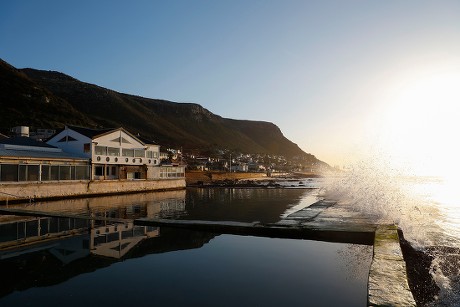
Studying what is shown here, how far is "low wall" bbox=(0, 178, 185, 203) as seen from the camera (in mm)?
33909

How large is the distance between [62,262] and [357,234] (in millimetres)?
11867

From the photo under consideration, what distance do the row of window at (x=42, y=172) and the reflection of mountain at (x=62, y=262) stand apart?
23.6m

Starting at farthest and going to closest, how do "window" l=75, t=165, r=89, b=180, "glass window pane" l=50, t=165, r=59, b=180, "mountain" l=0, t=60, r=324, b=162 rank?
"mountain" l=0, t=60, r=324, b=162
"window" l=75, t=165, r=89, b=180
"glass window pane" l=50, t=165, r=59, b=180

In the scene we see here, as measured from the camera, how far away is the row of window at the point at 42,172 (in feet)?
112

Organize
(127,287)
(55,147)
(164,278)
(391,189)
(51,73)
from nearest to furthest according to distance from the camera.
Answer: (127,287)
(164,278)
(391,189)
(55,147)
(51,73)

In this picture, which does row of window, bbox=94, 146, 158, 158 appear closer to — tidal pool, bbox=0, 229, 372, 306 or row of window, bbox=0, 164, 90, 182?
row of window, bbox=0, 164, 90, 182

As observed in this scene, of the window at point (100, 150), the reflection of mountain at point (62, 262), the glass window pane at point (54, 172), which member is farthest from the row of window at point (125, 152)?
the reflection of mountain at point (62, 262)

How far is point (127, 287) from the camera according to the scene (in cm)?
942

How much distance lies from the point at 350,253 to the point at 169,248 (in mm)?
7329

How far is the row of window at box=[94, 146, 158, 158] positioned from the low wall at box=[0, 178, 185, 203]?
420cm

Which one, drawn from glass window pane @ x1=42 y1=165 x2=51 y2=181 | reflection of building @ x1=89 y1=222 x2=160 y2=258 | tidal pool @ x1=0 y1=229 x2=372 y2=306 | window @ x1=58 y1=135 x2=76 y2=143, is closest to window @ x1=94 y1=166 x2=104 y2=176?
window @ x1=58 y1=135 x2=76 y2=143

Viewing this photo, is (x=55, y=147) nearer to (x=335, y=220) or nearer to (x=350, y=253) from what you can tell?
(x=335, y=220)

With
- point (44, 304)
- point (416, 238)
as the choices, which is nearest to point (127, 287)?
point (44, 304)

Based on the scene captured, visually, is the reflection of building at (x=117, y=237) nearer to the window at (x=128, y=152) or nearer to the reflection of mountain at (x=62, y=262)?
the reflection of mountain at (x=62, y=262)
